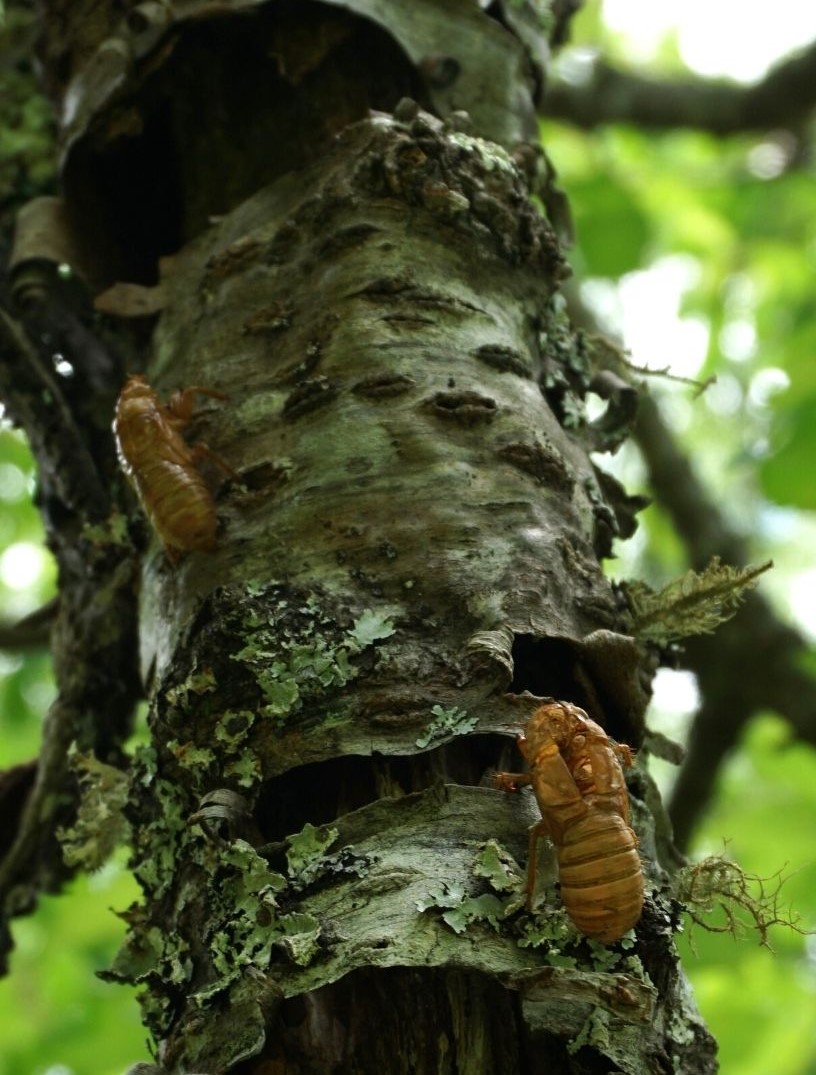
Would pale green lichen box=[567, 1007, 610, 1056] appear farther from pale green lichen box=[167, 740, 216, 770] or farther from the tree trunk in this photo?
pale green lichen box=[167, 740, 216, 770]

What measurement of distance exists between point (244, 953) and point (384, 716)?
0.93 ft

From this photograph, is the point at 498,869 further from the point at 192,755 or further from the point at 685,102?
the point at 685,102

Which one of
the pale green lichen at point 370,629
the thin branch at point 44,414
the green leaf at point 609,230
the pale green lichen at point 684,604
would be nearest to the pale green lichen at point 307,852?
the pale green lichen at point 370,629

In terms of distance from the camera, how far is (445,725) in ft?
4.40

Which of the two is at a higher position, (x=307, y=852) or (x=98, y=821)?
(x=98, y=821)

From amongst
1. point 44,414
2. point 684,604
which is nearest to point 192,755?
point 684,604

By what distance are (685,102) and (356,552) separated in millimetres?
3788

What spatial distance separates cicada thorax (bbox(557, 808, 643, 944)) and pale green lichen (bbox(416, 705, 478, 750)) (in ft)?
0.61

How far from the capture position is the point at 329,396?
1.64 metres

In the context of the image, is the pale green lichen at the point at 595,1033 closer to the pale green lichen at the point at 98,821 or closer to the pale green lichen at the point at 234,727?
the pale green lichen at the point at 234,727

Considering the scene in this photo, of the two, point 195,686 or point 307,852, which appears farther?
point 195,686

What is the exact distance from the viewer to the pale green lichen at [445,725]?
1.33m

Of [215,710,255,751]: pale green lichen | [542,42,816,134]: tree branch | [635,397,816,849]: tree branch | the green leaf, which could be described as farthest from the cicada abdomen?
[542,42,816,134]: tree branch

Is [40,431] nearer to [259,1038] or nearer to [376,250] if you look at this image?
[376,250]
